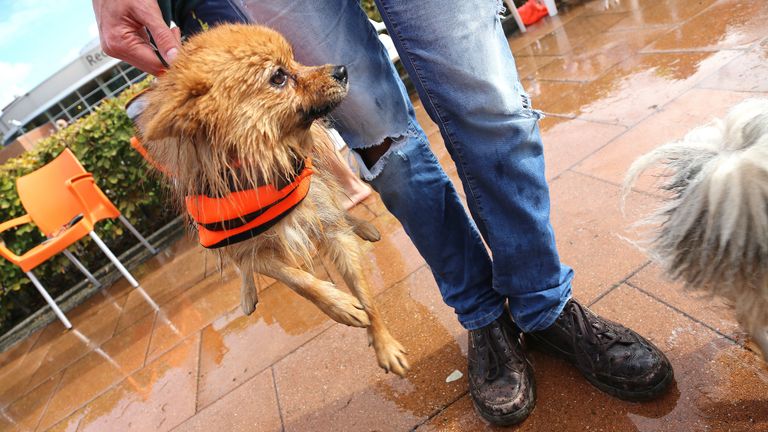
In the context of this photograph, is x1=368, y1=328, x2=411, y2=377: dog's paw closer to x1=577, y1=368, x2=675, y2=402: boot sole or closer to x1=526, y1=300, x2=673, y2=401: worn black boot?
x1=526, y1=300, x2=673, y2=401: worn black boot

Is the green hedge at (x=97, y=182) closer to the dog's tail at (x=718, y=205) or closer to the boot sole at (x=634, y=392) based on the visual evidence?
the boot sole at (x=634, y=392)

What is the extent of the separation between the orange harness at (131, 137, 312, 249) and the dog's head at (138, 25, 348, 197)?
75 mm

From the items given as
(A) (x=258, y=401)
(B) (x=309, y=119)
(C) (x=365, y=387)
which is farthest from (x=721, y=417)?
(A) (x=258, y=401)

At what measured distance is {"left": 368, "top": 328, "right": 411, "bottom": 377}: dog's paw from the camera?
2.14 m

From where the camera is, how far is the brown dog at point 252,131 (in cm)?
183

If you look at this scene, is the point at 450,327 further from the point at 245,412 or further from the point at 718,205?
the point at 718,205

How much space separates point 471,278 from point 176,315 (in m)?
3.07

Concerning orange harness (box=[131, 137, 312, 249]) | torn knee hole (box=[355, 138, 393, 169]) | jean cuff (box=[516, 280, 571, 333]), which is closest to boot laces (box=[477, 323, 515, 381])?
jean cuff (box=[516, 280, 571, 333])

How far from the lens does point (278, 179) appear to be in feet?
6.97

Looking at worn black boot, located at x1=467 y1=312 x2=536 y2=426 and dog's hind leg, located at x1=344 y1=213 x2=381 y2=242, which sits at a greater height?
dog's hind leg, located at x1=344 y1=213 x2=381 y2=242

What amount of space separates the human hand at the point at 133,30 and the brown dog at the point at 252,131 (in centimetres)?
9

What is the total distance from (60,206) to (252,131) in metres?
4.24

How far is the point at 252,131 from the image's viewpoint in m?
1.96

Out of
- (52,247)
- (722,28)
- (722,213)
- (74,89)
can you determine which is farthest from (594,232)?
(74,89)
